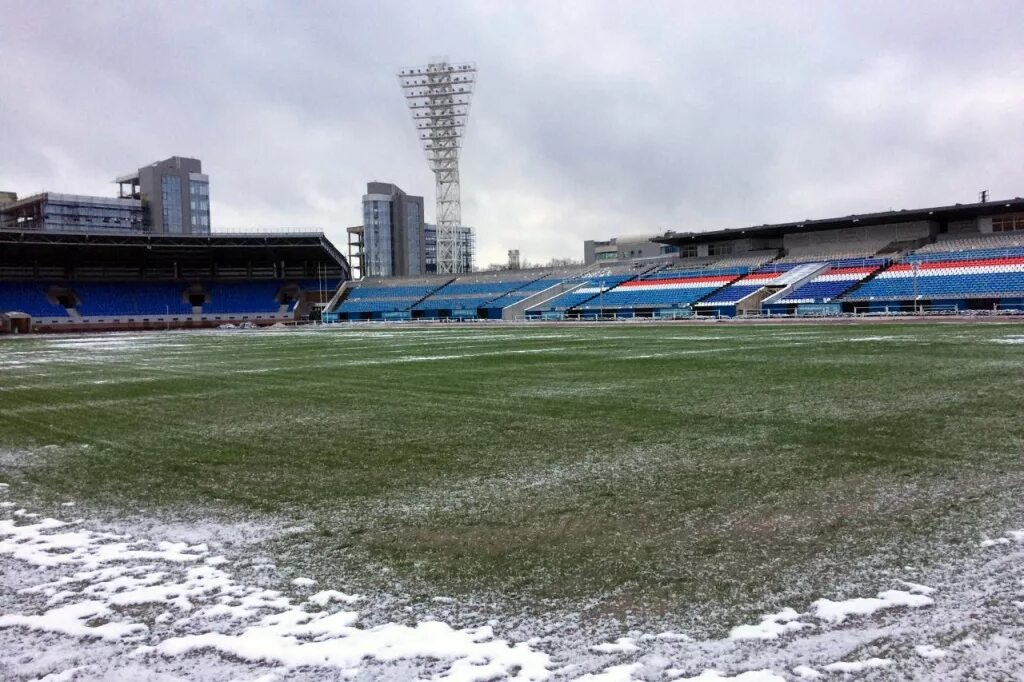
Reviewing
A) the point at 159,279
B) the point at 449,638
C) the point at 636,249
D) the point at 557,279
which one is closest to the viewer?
the point at 449,638

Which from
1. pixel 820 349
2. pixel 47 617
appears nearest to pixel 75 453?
pixel 47 617

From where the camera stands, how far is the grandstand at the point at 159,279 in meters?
68.8

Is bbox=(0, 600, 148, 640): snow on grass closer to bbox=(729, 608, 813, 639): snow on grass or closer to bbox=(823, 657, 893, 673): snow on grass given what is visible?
bbox=(729, 608, 813, 639): snow on grass

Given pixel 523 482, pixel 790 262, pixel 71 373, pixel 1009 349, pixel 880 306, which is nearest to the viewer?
pixel 523 482

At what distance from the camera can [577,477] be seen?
6441 millimetres

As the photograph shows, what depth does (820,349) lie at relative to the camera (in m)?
20.1

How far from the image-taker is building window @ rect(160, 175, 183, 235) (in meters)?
105

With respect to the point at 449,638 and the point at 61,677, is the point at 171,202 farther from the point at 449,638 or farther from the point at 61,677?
the point at 449,638

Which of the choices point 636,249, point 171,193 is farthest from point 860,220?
point 171,193

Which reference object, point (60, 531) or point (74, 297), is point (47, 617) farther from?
point (74, 297)

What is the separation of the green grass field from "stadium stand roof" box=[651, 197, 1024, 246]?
147ft

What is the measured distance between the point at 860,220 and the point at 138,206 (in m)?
92.4

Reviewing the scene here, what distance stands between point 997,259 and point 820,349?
115ft

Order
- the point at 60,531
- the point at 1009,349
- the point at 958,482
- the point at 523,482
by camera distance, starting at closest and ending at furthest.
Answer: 1. the point at 60,531
2. the point at 958,482
3. the point at 523,482
4. the point at 1009,349
